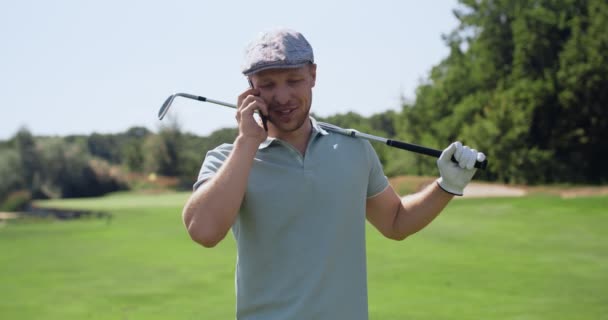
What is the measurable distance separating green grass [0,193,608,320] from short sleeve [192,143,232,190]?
4.15 metres

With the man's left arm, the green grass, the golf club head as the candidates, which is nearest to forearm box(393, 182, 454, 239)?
the man's left arm

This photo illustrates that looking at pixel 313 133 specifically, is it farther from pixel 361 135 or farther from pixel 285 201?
pixel 285 201

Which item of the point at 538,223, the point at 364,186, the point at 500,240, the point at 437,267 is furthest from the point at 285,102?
the point at 538,223

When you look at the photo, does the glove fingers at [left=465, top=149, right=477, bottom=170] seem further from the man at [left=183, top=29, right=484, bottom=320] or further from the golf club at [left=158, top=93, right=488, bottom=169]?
the man at [left=183, top=29, right=484, bottom=320]

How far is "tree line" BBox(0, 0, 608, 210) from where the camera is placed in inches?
1296

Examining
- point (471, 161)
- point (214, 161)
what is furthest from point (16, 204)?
point (471, 161)

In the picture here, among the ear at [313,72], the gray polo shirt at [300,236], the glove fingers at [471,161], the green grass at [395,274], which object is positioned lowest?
the green grass at [395,274]

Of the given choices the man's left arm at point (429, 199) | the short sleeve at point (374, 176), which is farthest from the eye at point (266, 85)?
the man's left arm at point (429, 199)

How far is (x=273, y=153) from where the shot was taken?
2133 mm

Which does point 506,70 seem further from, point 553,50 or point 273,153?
point 273,153

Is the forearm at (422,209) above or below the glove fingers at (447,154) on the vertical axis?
below

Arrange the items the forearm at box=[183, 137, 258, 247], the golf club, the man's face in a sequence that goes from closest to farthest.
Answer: the forearm at box=[183, 137, 258, 247], the man's face, the golf club

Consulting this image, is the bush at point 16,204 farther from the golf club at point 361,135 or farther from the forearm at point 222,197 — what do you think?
the forearm at point 222,197

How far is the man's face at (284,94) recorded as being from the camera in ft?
7.00
